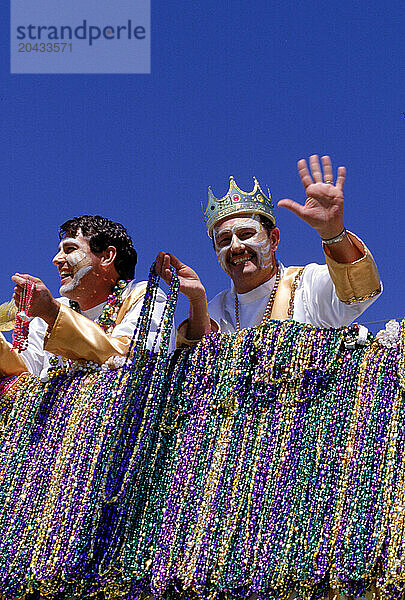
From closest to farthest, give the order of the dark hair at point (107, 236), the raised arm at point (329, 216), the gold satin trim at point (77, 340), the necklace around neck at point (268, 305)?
1. the raised arm at point (329, 216)
2. the gold satin trim at point (77, 340)
3. the necklace around neck at point (268, 305)
4. the dark hair at point (107, 236)

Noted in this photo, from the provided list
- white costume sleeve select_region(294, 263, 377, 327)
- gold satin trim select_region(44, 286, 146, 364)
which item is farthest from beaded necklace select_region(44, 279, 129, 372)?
white costume sleeve select_region(294, 263, 377, 327)

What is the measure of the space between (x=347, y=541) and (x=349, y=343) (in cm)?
73

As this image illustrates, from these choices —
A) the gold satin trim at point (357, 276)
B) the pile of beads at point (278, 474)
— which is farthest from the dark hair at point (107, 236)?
the gold satin trim at point (357, 276)

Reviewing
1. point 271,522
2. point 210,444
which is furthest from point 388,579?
point 210,444

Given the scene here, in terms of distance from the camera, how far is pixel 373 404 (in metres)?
2.90

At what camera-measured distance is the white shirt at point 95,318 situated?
3.82 metres

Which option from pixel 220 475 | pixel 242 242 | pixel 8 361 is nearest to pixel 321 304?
pixel 242 242

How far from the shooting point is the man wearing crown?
11.0 feet

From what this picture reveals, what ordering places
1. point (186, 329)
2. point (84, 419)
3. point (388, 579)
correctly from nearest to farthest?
1. point (388, 579)
2. point (84, 419)
3. point (186, 329)

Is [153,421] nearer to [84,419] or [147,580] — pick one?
[84,419]

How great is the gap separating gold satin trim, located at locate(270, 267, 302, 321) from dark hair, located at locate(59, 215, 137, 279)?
95 cm

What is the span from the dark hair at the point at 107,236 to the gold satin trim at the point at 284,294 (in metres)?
0.95

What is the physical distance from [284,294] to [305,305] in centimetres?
19

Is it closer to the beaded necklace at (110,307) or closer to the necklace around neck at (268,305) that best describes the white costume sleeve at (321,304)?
the necklace around neck at (268,305)
